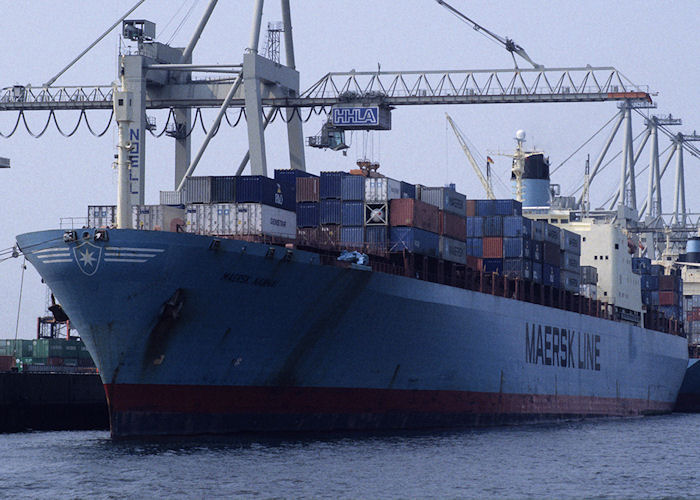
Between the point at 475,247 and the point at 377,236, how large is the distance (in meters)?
11.7

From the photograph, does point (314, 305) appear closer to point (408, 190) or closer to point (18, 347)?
point (408, 190)

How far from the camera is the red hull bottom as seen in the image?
3928cm

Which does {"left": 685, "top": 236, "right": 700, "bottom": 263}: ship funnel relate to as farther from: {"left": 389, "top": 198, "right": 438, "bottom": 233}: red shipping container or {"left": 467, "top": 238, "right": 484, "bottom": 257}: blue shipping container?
{"left": 389, "top": 198, "right": 438, "bottom": 233}: red shipping container

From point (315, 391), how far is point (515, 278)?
675 inches

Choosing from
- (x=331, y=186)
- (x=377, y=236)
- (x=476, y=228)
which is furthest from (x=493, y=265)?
(x=331, y=186)

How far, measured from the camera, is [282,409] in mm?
41938

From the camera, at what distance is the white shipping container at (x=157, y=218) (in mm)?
43094

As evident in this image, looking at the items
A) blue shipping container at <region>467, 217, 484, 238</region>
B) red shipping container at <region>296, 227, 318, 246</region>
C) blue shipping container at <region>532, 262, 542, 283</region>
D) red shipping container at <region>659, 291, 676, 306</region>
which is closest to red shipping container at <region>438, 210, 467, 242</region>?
blue shipping container at <region>467, 217, 484, 238</region>

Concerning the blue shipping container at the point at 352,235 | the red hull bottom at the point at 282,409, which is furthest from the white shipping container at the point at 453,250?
the red hull bottom at the point at 282,409

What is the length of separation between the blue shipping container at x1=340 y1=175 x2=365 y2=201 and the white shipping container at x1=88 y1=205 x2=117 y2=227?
9.65 meters

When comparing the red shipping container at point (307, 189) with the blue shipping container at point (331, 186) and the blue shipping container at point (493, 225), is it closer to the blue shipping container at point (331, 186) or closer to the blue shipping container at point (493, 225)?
the blue shipping container at point (331, 186)

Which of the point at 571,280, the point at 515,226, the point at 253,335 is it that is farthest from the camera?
the point at 571,280

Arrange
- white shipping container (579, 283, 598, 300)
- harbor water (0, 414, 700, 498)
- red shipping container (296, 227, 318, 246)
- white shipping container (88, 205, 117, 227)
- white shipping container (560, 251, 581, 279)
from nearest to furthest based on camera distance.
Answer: harbor water (0, 414, 700, 498)
white shipping container (88, 205, 117, 227)
red shipping container (296, 227, 318, 246)
white shipping container (560, 251, 581, 279)
white shipping container (579, 283, 598, 300)

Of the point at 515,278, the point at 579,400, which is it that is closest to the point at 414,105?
the point at 515,278
